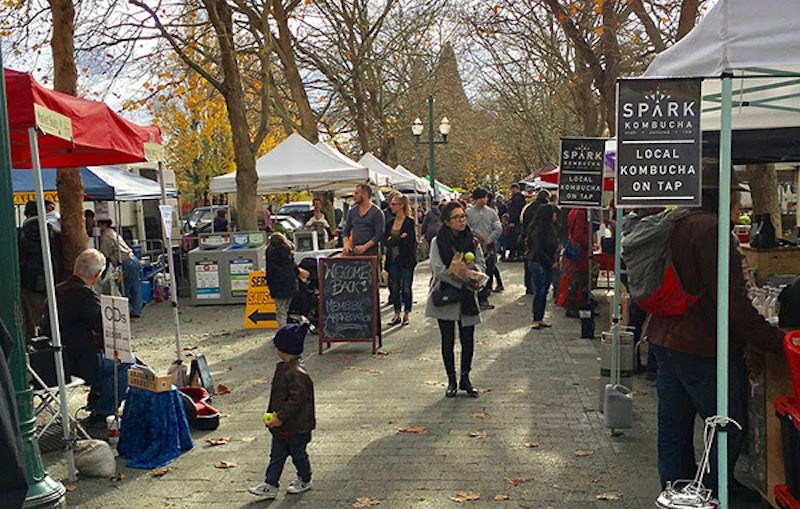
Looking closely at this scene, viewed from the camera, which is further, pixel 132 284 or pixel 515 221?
pixel 515 221

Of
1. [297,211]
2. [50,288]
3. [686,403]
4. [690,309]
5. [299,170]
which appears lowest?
[686,403]

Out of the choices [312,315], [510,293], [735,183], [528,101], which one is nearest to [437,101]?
[528,101]

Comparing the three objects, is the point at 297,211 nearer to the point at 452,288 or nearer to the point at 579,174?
the point at 579,174

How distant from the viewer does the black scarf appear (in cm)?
803

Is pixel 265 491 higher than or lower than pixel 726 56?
lower

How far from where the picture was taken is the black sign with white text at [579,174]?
9391 millimetres

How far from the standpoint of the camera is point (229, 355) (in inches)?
437

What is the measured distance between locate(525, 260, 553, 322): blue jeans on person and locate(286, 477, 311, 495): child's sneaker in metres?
6.96

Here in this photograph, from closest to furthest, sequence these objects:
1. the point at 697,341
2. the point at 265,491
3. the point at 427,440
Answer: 1. the point at 697,341
2. the point at 265,491
3. the point at 427,440

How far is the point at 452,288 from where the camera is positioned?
7.97 metres

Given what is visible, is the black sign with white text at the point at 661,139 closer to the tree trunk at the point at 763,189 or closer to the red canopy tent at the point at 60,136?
the red canopy tent at the point at 60,136

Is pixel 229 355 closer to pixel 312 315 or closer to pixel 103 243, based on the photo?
pixel 312 315

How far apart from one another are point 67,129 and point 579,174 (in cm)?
537

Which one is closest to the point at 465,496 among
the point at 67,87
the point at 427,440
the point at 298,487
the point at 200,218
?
the point at 298,487
